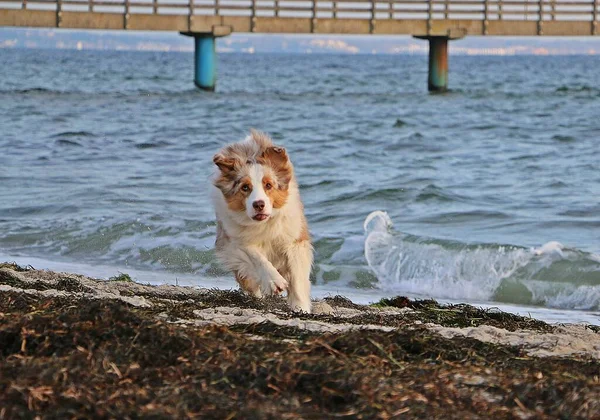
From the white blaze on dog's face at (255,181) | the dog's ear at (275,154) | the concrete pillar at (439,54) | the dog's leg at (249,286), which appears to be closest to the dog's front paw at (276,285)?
the dog's leg at (249,286)

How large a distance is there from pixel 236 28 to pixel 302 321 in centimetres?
2729

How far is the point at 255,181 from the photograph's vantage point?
230 inches

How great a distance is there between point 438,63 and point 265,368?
32.1 metres

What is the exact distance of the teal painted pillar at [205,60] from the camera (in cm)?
3284

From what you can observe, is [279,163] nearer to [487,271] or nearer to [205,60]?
[487,271]

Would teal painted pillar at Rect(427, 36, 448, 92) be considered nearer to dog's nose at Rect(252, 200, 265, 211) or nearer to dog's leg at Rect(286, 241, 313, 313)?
dog's leg at Rect(286, 241, 313, 313)

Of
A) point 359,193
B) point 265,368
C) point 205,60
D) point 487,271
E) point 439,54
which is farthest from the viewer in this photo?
point 439,54

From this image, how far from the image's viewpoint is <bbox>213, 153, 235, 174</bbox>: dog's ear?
19.2 ft

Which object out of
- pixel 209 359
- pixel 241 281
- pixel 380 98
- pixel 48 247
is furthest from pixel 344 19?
pixel 209 359

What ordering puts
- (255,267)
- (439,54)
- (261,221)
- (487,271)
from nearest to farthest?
(261,221), (255,267), (487,271), (439,54)

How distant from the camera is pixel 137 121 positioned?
2333 cm

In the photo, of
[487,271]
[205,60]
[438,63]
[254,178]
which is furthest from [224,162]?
[438,63]

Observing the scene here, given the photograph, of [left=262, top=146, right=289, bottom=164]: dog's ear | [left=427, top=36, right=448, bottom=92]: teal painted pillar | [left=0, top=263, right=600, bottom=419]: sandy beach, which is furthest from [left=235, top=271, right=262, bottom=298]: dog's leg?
[left=427, top=36, right=448, bottom=92]: teal painted pillar

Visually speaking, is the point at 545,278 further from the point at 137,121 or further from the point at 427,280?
the point at 137,121
